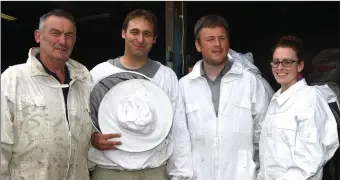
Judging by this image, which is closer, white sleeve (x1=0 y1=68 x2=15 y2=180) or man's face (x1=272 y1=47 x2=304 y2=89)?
white sleeve (x1=0 y1=68 x2=15 y2=180)

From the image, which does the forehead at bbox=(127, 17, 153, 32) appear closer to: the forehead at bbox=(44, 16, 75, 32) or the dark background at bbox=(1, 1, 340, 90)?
the forehead at bbox=(44, 16, 75, 32)

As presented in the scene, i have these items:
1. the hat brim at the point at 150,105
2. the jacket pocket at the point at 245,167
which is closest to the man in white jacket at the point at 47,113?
the hat brim at the point at 150,105

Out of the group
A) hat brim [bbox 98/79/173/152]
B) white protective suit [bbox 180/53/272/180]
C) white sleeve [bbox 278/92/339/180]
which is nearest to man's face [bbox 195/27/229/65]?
white protective suit [bbox 180/53/272/180]

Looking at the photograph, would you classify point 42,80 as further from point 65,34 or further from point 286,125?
point 286,125

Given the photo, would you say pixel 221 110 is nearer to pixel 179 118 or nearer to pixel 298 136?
pixel 179 118

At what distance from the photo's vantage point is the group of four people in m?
2.18

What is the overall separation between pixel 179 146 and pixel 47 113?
815 mm

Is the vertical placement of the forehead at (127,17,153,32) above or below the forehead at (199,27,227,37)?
above

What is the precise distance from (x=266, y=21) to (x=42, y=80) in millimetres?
4945

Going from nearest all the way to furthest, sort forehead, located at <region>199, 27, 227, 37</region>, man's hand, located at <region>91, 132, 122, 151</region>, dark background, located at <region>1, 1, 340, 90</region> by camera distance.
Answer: man's hand, located at <region>91, 132, 122, 151</region>, forehead, located at <region>199, 27, 227, 37</region>, dark background, located at <region>1, 1, 340, 90</region>

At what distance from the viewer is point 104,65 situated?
2633mm

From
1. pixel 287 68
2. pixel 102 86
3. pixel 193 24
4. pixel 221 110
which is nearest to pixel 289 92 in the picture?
pixel 287 68

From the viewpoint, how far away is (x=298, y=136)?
90.4 inches

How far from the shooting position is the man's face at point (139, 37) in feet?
8.29
